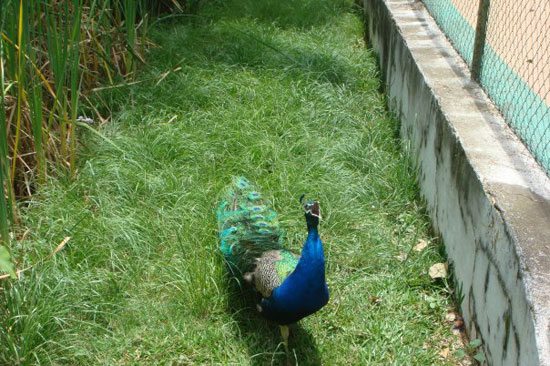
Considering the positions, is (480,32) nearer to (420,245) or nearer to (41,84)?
(420,245)

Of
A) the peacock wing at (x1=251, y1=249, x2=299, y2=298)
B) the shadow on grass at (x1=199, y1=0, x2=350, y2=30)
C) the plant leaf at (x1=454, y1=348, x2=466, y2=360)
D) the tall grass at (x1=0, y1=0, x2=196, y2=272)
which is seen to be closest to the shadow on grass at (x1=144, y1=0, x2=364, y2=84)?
the shadow on grass at (x1=199, y1=0, x2=350, y2=30)

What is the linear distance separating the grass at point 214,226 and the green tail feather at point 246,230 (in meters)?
0.13

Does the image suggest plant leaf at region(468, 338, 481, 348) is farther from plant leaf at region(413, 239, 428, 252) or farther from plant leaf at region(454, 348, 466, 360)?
plant leaf at region(413, 239, 428, 252)

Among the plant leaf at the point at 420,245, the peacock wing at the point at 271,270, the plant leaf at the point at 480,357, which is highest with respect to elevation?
the peacock wing at the point at 271,270

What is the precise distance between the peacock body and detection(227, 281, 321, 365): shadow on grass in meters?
0.10

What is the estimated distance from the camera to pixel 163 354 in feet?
10.5

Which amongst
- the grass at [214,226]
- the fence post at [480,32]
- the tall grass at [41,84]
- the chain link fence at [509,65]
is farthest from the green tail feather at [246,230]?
the fence post at [480,32]

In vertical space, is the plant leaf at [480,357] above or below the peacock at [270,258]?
below

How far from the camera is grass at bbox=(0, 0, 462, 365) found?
3199mm

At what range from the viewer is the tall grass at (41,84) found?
3486 millimetres

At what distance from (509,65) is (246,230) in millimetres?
1685

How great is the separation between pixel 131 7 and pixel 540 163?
3315mm

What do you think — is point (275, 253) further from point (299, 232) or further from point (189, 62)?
point (189, 62)

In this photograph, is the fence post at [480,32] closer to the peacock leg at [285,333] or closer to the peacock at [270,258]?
the peacock at [270,258]
